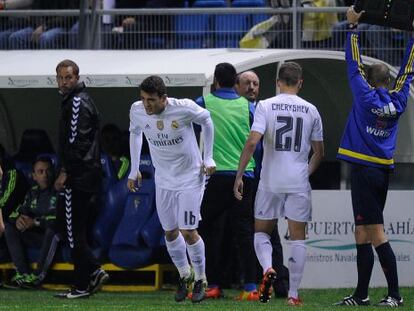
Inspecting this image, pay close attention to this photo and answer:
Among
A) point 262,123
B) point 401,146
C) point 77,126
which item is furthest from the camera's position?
point 401,146

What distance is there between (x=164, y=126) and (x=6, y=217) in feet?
12.3

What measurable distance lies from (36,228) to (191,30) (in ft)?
11.1

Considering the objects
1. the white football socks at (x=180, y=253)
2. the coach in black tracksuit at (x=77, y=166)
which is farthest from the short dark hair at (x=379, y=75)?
the coach in black tracksuit at (x=77, y=166)

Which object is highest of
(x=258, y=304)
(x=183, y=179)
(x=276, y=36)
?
(x=276, y=36)

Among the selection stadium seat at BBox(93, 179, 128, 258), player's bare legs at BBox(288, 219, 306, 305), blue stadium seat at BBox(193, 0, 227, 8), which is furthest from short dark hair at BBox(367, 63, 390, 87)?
blue stadium seat at BBox(193, 0, 227, 8)

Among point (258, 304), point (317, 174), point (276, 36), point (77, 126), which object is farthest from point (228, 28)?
point (258, 304)

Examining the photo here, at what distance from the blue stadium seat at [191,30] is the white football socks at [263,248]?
534 cm

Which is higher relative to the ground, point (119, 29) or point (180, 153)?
point (119, 29)

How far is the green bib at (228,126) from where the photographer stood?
504 inches

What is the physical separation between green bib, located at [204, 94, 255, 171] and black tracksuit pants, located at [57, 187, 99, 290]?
1.26m

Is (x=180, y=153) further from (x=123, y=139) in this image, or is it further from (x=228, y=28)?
(x=228, y=28)

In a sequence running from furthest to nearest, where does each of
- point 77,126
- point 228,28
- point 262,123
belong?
point 228,28
point 77,126
point 262,123

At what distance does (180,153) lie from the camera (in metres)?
12.0

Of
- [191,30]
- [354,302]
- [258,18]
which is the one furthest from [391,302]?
[191,30]
